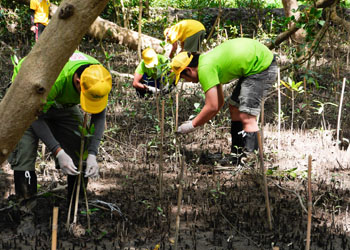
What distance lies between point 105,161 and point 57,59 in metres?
3.41

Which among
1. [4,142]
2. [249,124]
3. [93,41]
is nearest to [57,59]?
[4,142]

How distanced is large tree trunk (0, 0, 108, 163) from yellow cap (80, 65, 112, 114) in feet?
4.55

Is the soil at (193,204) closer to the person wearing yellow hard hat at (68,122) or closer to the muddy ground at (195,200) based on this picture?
the muddy ground at (195,200)

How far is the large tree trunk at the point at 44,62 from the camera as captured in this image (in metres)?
1.33

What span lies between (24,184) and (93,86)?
0.99 meters

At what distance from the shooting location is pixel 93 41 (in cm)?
1080

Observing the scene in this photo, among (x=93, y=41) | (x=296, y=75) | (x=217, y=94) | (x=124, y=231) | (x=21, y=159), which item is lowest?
(x=124, y=231)

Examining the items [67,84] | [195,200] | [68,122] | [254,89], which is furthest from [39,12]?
[195,200]

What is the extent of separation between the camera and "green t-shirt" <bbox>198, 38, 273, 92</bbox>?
13.5ft

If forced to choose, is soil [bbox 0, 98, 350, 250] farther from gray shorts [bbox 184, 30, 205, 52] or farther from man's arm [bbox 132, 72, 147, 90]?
gray shorts [bbox 184, 30, 205, 52]

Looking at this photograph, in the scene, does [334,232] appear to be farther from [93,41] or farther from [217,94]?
[93,41]

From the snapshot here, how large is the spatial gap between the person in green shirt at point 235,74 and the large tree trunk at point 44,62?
262cm

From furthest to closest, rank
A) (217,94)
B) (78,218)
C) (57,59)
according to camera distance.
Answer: (217,94), (78,218), (57,59)

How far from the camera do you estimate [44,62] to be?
135 centimetres
